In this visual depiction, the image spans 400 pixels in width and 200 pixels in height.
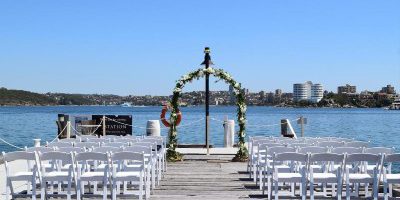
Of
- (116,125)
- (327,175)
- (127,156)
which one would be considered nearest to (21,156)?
(127,156)

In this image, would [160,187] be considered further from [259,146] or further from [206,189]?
[259,146]

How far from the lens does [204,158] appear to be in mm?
19750

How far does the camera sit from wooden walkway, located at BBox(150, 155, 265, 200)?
12.0 meters

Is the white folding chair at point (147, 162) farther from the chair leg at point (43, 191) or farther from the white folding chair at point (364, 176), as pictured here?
the white folding chair at point (364, 176)

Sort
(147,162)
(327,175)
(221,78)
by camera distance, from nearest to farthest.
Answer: (327,175), (147,162), (221,78)

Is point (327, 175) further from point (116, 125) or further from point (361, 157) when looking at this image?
point (116, 125)

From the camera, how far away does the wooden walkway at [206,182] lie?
1201cm

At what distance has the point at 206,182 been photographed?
13.8 metres

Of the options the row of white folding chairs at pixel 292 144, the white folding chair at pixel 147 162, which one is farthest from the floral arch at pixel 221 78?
the white folding chair at pixel 147 162

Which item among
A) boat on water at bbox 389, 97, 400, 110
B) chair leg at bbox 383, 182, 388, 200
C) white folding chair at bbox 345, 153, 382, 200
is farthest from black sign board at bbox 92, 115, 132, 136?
boat on water at bbox 389, 97, 400, 110

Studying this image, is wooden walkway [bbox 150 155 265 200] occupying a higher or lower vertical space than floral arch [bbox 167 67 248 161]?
lower

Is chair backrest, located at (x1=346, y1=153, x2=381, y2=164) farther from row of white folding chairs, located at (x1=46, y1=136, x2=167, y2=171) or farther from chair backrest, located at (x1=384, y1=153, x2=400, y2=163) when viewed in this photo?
row of white folding chairs, located at (x1=46, y1=136, x2=167, y2=171)

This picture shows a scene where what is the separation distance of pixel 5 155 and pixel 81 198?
4.20ft

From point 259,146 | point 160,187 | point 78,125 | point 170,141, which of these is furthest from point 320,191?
point 78,125
